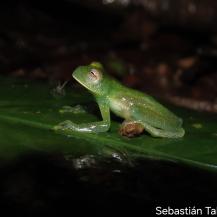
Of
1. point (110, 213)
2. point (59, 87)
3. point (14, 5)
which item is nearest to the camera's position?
point (110, 213)

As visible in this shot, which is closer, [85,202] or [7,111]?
[85,202]

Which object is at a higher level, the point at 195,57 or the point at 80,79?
the point at 80,79

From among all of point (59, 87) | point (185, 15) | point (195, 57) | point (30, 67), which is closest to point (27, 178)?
point (59, 87)

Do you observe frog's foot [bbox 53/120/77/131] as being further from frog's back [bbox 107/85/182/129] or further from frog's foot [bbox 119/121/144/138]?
frog's back [bbox 107/85/182/129]

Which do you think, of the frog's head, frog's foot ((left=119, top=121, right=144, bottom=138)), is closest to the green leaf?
frog's foot ((left=119, top=121, right=144, bottom=138))

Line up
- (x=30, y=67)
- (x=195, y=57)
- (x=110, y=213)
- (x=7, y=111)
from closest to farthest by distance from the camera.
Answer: (x=110, y=213) → (x=7, y=111) → (x=30, y=67) → (x=195, y=57)

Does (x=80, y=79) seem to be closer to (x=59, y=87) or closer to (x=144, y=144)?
(x=59, y=87)

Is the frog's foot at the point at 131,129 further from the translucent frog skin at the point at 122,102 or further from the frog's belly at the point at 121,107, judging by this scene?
the frog's belly at the point at 121,107
